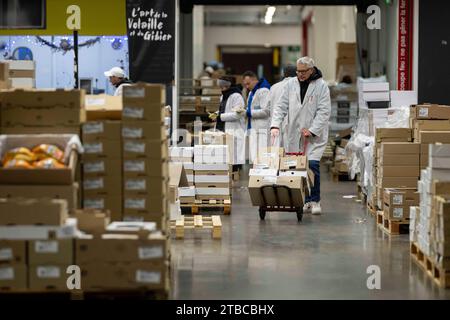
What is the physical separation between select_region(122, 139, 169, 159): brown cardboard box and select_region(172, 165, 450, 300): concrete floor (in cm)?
105

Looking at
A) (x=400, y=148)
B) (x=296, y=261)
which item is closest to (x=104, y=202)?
(x=296, y=261)

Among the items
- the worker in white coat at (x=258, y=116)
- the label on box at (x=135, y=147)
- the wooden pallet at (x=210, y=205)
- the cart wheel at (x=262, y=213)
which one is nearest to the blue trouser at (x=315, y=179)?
the cart wheel at (x=262, y=213)

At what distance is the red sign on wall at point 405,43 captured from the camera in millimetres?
15477

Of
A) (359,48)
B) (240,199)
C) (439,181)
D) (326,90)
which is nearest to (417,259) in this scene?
(439,181)

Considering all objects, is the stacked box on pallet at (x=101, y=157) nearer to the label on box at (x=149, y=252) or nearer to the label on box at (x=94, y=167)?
the label on box at (x=94, y=167)

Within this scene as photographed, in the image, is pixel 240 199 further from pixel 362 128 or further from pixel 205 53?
pixel 205 53

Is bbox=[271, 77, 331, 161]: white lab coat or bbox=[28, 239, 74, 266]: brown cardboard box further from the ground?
bbox=[271, 77, 331, 161]: white lab coat

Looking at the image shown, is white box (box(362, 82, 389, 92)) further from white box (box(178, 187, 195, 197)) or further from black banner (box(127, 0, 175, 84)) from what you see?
white box (box(178, 187, 195, 197))

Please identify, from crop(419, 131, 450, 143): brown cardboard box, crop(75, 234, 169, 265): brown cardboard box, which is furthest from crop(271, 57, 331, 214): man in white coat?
crop(75, 234, 169, 265): brown cardboard box

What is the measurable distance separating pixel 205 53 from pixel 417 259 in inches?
1463

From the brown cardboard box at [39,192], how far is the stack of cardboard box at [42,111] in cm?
57

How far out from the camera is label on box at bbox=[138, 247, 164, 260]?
6.52m

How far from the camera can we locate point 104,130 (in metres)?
7.25

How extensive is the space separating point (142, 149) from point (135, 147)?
5cm
